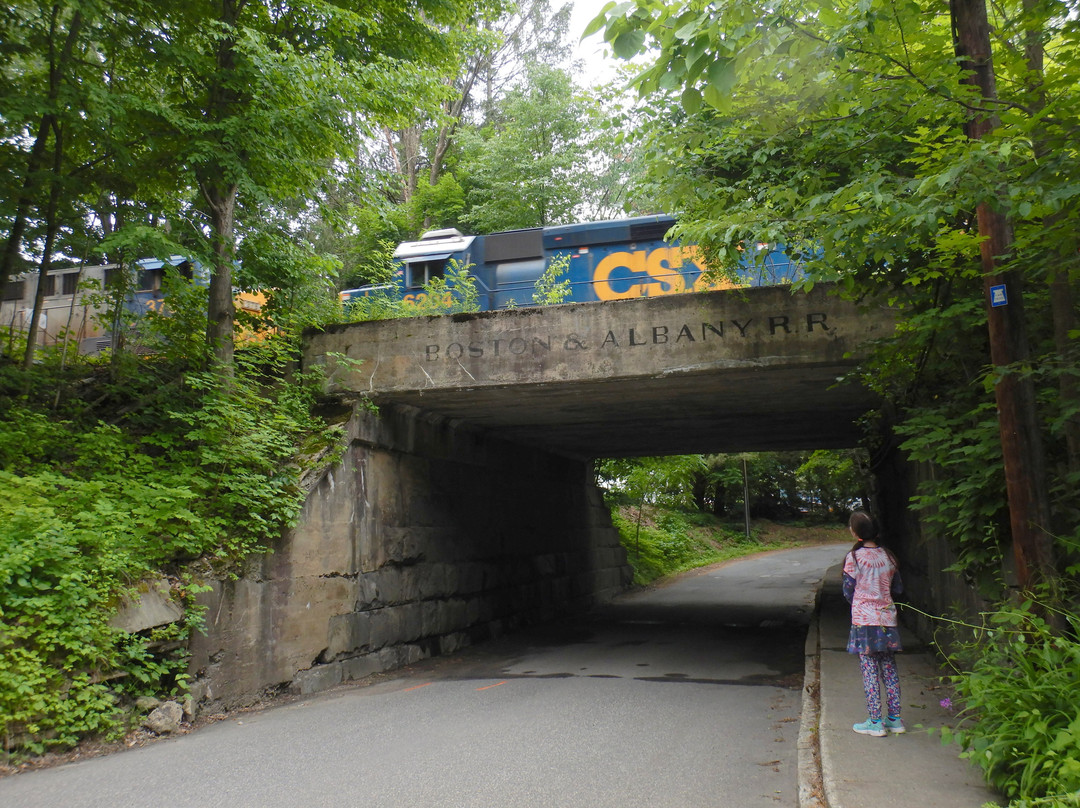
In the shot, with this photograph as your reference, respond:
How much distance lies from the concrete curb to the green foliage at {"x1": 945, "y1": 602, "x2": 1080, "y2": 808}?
34.0 inches

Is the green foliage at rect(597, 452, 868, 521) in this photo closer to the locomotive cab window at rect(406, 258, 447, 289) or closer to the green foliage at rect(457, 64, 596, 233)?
the green foliage at rect(457, 64, 596, 233)

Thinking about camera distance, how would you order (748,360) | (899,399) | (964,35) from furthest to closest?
1. (748,360)
2. (899,399)
3. (964,35)

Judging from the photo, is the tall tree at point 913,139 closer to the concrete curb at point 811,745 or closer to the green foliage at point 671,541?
the concrete curb at point 811,745

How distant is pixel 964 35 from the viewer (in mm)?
5176

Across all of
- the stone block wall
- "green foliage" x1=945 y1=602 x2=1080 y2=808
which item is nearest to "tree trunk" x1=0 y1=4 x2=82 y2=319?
the stone block wall

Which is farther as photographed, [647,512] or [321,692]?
[647,512]

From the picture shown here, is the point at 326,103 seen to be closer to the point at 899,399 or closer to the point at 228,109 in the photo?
the point at 228,109

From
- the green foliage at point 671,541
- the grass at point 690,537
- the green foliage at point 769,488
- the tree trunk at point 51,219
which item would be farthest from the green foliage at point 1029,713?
the green foliage at point 769,488

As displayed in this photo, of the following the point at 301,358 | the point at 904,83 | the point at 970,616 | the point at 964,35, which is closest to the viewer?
the point at 964,35

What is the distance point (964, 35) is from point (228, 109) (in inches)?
→ 337

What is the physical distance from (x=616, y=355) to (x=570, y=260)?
604cm

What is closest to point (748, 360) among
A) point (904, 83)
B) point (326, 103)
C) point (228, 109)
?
point (904, 83)

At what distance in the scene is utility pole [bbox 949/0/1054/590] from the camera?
190 inches

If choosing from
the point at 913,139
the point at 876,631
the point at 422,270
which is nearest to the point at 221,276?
the point at 422,270
